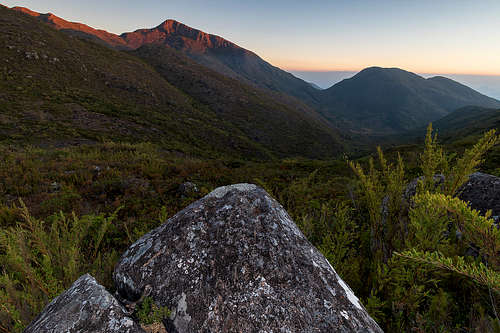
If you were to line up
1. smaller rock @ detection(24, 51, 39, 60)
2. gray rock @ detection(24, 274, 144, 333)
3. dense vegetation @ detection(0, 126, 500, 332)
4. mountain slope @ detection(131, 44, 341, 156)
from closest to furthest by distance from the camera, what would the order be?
gray rock @ detection(24, 274, 144, 333) → dense vegetation @ detection(0, 126, 500, 332) → smaller rock @ detection(24, 51, 39, 60) → mountain slope @ detection(131, 44, 341, 156)

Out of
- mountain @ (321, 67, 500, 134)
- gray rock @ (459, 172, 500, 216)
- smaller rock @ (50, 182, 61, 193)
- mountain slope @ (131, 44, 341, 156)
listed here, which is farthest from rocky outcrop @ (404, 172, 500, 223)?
mountain @ (321, 67, 500, 134)

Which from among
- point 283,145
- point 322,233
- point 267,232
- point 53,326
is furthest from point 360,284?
point 283,145

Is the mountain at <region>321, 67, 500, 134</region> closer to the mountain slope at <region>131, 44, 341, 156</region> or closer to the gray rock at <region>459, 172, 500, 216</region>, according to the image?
the mountain slope at <region>131, 44, 341, 156</region>

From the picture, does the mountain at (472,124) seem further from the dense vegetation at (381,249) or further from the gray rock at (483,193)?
the dense vegetation at (381,249)

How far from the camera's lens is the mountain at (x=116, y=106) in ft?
78.0

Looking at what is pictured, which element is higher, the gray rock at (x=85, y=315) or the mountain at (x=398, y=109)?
the mountain at (x=398, y=109)

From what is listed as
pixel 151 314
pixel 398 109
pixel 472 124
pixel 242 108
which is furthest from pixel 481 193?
pixel 398 109

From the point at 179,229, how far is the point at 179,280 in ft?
1.59

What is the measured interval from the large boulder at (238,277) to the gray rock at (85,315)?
0.22 m

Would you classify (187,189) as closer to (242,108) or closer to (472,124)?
(242,108)

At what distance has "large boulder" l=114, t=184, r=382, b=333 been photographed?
154 cm

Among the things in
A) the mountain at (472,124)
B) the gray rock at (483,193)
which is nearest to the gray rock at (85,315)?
the gray rock at (483,193)

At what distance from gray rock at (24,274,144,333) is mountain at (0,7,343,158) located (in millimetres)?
23256

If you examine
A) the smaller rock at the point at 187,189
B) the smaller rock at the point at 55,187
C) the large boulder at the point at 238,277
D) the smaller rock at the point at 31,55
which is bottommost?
the smaller rock at the point at 55,187
